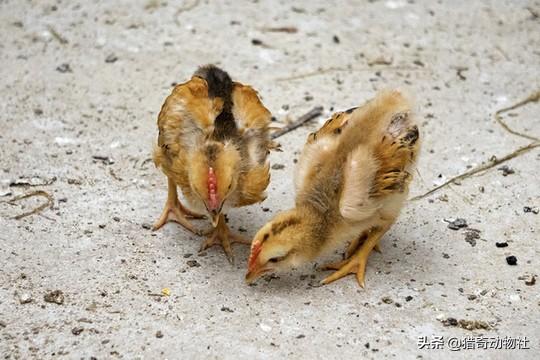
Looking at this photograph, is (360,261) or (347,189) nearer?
(347,189)

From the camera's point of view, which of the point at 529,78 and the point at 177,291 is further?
the point at 529,78

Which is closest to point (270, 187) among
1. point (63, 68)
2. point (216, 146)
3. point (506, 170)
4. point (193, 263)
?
→ point (193, 263)

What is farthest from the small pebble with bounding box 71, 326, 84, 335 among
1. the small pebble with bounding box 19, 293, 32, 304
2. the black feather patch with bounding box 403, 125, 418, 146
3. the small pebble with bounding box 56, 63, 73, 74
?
the small pebble with bounding box 56, 63, 73, 74

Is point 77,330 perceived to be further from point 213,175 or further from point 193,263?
point 213,175

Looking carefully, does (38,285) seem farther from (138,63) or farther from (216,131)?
(138,63)

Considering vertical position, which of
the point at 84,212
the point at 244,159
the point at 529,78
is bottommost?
the point at 529,78


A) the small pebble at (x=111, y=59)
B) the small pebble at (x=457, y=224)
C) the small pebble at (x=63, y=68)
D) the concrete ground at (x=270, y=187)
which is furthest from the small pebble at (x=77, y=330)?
the small pebble at (x=111, y=59)

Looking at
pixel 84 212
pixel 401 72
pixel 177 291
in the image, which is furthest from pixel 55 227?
pixel 401 72

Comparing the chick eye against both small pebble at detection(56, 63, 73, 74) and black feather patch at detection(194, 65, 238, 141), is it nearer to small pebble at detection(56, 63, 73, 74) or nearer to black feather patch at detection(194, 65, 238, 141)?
black feather patch at detection(194, 65, 238, 141)
